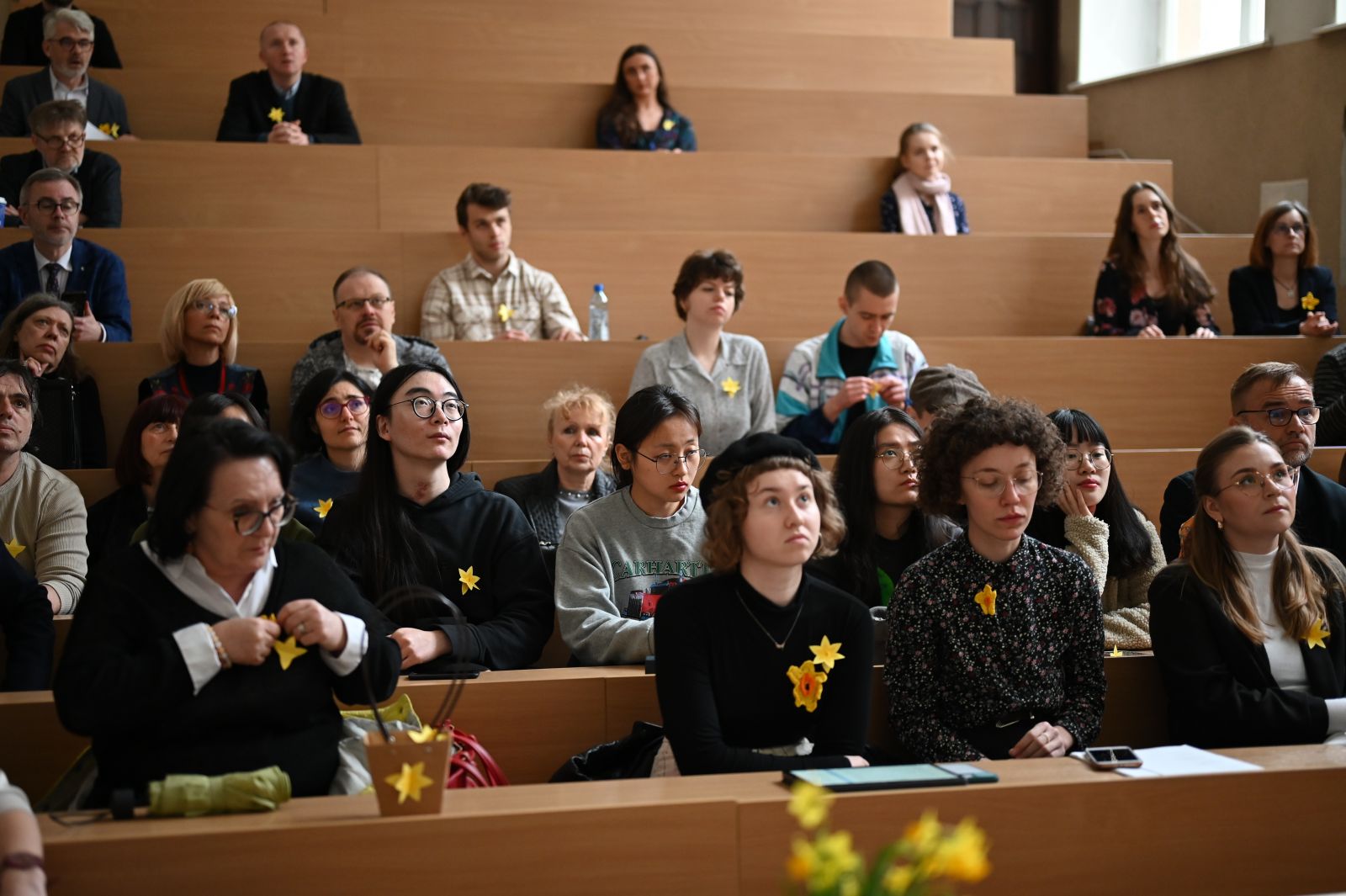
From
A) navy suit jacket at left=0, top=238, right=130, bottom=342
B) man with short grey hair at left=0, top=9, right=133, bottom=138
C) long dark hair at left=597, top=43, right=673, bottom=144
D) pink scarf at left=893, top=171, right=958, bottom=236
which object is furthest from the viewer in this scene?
long dark hair at left=597, top=43, right=673, bottom=144

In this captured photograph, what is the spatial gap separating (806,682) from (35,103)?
13.9ft

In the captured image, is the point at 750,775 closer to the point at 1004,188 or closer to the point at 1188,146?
the point at 1004,188

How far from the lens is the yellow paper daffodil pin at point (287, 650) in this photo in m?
2.06

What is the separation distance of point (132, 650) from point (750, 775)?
3.13ft

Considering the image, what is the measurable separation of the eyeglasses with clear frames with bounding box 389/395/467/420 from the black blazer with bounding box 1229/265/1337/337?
3.24 metres

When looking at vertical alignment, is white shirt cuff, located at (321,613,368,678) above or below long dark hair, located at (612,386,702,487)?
below

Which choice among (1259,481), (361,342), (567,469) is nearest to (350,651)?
(567,469)

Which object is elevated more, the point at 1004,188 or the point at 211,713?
the point at 1004,188

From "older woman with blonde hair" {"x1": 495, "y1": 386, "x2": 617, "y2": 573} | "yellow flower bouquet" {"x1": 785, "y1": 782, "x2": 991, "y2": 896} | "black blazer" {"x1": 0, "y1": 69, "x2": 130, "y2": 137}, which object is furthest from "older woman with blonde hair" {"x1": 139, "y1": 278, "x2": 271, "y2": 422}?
"yellow flower bouquet" {"x1": 785, "y1": 782, "x2": 991, "y2": 896}

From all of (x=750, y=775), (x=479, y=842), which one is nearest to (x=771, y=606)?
(x=750, y=775)

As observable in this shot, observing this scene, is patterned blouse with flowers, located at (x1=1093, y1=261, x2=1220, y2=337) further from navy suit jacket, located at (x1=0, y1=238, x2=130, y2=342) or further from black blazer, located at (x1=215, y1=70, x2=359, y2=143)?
navy suit jacket, located at (x1=0, y1=238, x2=130, y2=342)

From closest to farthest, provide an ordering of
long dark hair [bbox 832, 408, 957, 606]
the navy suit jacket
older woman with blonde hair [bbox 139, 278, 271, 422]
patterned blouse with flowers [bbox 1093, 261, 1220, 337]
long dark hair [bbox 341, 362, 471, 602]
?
long dark hair [bbox 341, 362, 471, 602] < long dark hair [bbox 832, 408, 957, 606] < older woman with blonde hair [bbox 139, 278, 271, 422] < the navy suit jacket < patterned blouse with flowers [bbox 1093, 261, 1220, 337]

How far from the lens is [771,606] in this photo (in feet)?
7.84

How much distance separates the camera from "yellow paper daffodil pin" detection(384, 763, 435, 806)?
186cm
